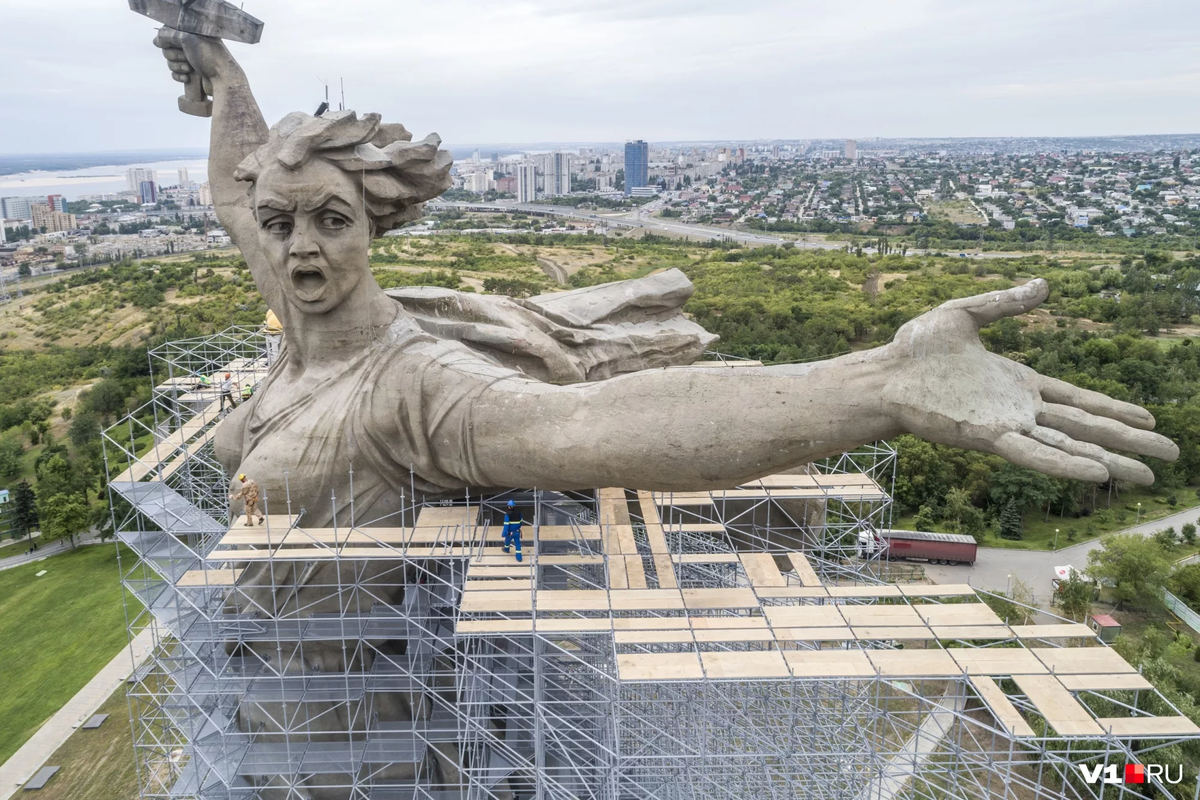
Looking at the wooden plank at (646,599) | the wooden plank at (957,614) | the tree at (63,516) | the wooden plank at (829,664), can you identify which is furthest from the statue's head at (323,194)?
the tree at (63,516)

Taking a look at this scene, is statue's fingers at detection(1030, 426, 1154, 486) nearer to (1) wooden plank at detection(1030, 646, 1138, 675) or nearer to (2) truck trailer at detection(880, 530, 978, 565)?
(1) wooden plank at detection(1030, 646, 1138, 675)

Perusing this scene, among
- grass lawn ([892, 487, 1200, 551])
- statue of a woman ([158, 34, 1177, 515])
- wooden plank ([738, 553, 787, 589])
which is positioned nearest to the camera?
statue of a woman ([158, 34, 1177, 515])

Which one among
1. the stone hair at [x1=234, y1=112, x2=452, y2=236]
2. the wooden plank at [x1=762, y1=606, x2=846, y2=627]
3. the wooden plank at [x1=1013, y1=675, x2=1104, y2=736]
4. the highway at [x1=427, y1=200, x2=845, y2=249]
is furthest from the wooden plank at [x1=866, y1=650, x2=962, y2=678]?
the highway at [x1=427, y1=200, x2=845, y2=249]

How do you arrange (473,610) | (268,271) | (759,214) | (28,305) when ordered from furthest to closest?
(759,214), (28,305), (268,271), (473,610)

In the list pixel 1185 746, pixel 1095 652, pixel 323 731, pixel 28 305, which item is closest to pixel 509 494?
pixel 323 731

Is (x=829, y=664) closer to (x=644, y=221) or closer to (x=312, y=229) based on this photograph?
(x=312, y=229)

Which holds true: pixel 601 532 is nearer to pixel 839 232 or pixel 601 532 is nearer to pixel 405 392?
pixel 405 392
